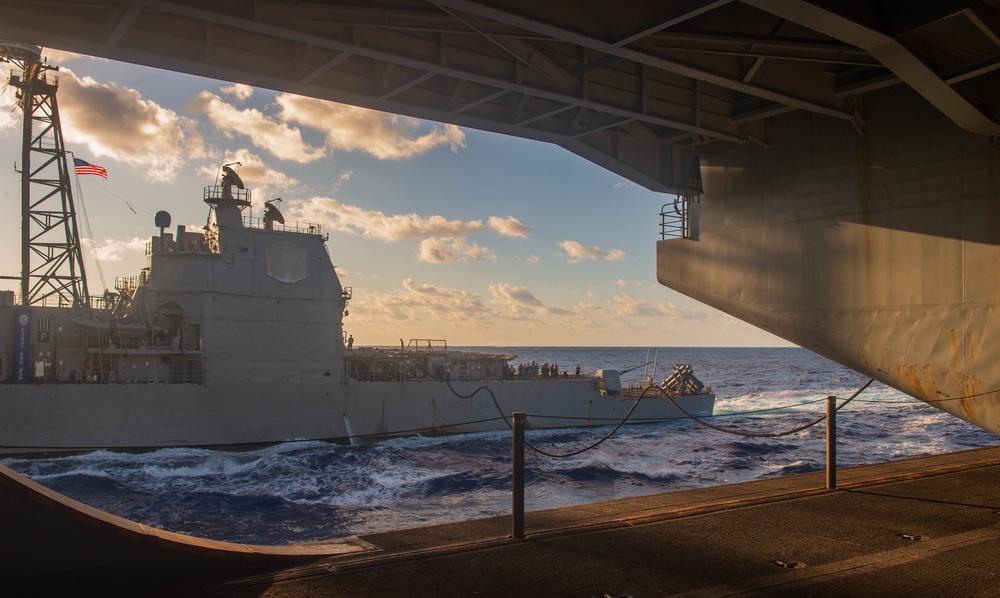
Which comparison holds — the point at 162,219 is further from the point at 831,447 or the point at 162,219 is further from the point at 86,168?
the point at 831,447

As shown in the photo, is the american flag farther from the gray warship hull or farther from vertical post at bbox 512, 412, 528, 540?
vertical post at bbox 512, 412, 528, 540

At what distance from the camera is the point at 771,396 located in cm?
5675

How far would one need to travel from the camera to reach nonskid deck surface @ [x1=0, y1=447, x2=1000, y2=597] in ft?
13.7

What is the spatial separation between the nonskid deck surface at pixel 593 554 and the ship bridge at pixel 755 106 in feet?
10.4

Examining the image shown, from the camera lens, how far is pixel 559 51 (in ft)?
27.9

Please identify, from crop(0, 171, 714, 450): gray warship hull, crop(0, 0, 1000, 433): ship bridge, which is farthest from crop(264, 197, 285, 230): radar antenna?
crop(0, 0, 1000, 433): ship bridge

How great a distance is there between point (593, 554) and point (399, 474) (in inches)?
706

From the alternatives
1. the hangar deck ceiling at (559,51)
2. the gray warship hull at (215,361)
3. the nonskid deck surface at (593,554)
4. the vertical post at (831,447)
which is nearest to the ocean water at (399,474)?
the gray warship hull at (215,361)

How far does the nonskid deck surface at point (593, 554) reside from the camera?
417 cm

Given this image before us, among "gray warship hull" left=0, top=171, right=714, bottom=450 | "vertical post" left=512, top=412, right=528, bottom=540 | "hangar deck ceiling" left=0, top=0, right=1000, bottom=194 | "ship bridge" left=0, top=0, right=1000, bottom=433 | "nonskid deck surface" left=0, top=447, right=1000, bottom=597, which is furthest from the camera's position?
"gray warship hull" left=0, top=171, right=714, bottom=450

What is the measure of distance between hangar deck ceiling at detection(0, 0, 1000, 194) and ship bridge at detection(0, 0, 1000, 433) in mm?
27

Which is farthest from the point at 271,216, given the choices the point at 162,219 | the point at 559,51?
the point at 559,51

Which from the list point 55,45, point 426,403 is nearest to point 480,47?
point 55,45

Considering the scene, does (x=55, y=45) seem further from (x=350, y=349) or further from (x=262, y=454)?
(x=350, y=349)
